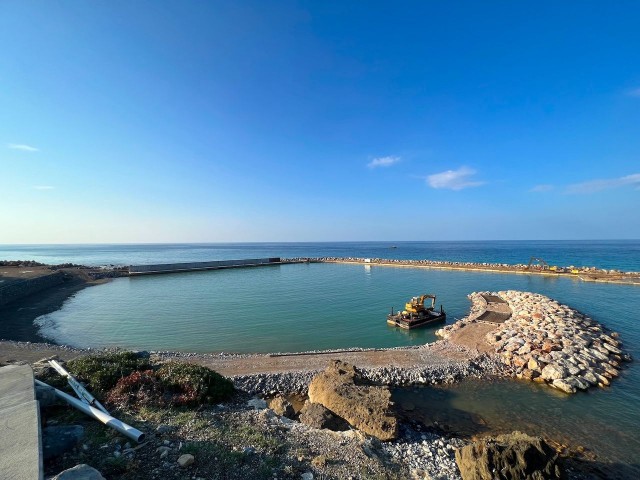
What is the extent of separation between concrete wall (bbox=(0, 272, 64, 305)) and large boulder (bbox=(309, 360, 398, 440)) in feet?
125

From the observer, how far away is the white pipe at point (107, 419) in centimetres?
634

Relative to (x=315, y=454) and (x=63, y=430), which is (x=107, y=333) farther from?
(x=315, y=454)

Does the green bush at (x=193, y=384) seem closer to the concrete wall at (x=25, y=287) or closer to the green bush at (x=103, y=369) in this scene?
the green bush at (x=103, y=369)

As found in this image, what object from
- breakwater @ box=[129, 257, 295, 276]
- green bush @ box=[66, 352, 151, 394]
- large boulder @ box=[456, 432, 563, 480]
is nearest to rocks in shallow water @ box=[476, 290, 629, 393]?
large boulder @ box=[456, 432, 563, 480]

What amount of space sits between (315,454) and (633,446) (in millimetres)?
11613

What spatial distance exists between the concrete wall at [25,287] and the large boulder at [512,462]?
43.6 meters

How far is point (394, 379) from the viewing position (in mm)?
14156

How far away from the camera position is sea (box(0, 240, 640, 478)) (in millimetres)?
11227

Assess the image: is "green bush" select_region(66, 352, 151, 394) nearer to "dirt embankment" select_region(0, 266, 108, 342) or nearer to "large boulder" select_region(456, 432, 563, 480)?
"large boulder" select_region(456, 432, 563, 480)

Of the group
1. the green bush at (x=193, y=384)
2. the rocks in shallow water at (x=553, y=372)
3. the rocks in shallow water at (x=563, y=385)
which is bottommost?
the rocks in shallow water at (x=563, y=385)

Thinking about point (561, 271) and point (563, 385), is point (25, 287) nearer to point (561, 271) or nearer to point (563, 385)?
point (563, 385)

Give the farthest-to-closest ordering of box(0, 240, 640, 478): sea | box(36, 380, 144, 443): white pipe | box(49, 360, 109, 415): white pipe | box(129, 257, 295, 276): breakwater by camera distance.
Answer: box(129, 257, 295, 276): breakwater < box(0, 240, 640, 478): sea < box(49, 360, 109, 415): white pipe < box(36, 380, 144, 443): white pipe

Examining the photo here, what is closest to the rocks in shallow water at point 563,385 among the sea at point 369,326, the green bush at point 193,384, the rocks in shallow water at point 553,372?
the rocks in shallow water at point 553,372

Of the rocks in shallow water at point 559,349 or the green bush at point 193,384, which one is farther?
the rocks in shallow water at point 559,349
